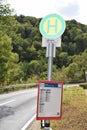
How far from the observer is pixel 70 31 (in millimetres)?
106312

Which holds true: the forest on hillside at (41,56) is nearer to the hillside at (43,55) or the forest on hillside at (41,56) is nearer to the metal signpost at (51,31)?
the hillside at (43,55)

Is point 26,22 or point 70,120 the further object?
point 26,22

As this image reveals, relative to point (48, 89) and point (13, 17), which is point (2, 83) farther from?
point (48, 89)

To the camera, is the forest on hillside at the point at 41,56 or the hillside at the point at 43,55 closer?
the forest on hillside at the point at 41,56

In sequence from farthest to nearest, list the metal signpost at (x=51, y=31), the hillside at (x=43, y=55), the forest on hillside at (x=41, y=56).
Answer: the hillside at (x=43, y=55) → the forest on hillside at (x=41, y=56) → the metal signpost at (x=51, y=31)

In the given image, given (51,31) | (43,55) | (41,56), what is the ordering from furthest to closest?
(43,55)
(41,56)
(51,31)

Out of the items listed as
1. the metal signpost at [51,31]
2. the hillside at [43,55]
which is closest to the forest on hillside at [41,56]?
the hillside at [43,55]

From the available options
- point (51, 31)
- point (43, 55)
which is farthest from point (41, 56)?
point (51, 31)

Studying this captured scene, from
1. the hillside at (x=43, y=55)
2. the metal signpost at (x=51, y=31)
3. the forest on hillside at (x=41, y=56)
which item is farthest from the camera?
the hillside at (x=43, y=55)

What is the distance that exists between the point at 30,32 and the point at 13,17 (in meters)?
70.5

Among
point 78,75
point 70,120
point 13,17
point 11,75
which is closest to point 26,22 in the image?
point 78,75

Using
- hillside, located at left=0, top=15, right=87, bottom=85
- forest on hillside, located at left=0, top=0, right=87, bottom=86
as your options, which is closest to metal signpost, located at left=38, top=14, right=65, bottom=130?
forest on hillside, located at left=0, top=0, right=87, bottom=86

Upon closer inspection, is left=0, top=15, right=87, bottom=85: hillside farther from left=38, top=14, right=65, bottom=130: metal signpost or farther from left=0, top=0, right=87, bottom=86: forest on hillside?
left=38, top=14, right=65, bottom=130: metal signpost

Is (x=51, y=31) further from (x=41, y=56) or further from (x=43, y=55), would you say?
(x=43, y=55)
